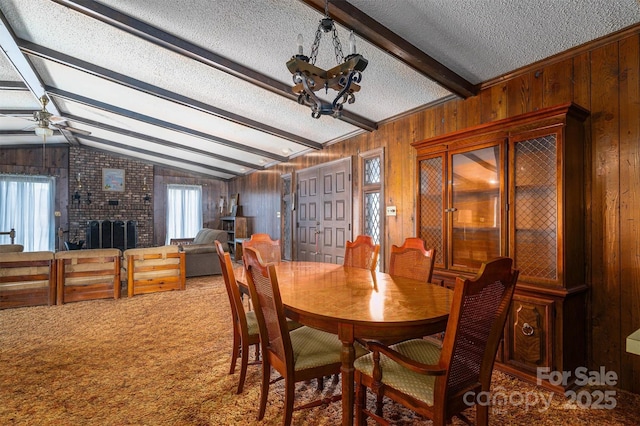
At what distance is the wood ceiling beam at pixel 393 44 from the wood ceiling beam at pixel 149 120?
416 centimetres

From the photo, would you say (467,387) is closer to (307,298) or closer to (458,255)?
(307,298)

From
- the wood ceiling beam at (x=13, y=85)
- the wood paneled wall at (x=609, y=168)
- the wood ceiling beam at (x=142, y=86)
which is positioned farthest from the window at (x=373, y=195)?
the wood ceiling beam at (x=13, y=85)

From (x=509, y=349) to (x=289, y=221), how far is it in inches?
189

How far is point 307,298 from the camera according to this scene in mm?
1836

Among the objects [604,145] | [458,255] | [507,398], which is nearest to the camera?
[507,398]

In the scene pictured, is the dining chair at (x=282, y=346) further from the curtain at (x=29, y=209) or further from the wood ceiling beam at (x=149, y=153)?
the curtain at (x=29, y=209)

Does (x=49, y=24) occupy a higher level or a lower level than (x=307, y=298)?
higher

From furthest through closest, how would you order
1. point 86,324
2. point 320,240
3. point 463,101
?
point 320,240 < point 86,324 < point 463,101

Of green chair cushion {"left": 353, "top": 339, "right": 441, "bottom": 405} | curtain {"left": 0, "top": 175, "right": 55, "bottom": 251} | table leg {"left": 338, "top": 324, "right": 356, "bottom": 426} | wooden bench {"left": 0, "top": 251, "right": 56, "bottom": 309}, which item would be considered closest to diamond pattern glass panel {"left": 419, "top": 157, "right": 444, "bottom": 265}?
green chair cushion {"left": 353, "top": 339, "right": 441, "bottom": 405}

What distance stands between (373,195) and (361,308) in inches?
119

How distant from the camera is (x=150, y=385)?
229cm

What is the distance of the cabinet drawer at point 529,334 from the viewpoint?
7.31 feet

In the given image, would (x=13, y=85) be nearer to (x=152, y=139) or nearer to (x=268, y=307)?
(x=152, y=139)

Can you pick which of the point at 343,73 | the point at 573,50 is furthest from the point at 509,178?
the point at 343,73
